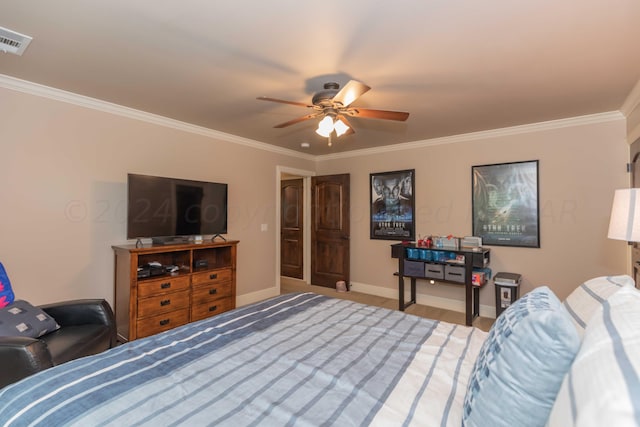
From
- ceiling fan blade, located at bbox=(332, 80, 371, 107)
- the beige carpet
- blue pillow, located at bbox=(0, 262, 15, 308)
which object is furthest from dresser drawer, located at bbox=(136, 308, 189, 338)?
ceiling fan blade, located at bbox=(332, 80, 371, 107)

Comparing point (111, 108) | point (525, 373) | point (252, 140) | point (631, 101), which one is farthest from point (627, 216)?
point (111, 108)

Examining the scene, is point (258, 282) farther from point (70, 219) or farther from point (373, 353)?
point (373, 353)

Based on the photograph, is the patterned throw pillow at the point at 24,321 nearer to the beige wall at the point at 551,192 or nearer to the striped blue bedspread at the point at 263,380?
the striped blue bedspread at the point at 263,380

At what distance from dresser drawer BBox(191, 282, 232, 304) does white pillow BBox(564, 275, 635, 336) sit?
10.5 feet

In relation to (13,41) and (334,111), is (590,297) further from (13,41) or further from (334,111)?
(13,41)

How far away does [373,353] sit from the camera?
1.47 m

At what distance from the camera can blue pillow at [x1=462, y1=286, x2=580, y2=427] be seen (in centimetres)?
77

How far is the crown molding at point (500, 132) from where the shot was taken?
3365 mm

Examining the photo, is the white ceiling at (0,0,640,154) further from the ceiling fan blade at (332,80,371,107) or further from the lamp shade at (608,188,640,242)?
the lamp shade at (608,188,640,242)

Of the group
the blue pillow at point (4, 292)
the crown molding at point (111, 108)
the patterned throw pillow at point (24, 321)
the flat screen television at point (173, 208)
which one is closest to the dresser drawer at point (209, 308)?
the flat screen television at point (173, 208)

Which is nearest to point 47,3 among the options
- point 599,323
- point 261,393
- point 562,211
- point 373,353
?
point 261,393

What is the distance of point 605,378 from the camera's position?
589 mm

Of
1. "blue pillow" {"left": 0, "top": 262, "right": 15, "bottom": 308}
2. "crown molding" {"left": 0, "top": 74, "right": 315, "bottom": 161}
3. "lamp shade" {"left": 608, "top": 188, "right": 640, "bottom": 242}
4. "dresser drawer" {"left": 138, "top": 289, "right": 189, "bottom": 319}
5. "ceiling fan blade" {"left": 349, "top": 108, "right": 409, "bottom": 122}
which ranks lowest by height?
"dresser drawer" {"left": 138, "top": 289, "right": 189, "bottom": 319}

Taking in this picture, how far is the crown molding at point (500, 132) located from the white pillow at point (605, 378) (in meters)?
3.59
